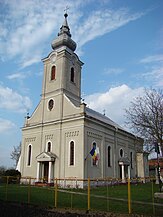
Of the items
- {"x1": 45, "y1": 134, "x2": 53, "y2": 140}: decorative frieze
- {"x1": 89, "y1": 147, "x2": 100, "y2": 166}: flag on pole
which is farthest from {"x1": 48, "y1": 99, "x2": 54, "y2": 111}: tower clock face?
{"x1": 89, "y1": 147, "x2": 100, "y2": 166}: flag on pole

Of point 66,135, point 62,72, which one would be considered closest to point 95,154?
point 66,135

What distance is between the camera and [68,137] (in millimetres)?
28219

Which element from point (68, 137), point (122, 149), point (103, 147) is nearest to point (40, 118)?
point (68, 137)

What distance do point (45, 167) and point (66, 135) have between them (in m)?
5.02

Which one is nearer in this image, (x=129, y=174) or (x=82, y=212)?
(x=82, y=212)

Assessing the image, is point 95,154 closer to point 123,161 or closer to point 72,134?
point 72,134

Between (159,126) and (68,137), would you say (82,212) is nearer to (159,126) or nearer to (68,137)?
(159,126)

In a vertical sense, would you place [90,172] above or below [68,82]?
below

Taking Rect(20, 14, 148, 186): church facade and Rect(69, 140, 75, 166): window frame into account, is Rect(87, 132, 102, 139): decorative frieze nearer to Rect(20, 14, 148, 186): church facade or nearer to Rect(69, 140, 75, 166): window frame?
Rect(20, 14, 148, 186): church facade

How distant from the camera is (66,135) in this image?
28484mm

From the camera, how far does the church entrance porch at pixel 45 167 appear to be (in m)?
27.8

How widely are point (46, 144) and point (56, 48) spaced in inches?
554

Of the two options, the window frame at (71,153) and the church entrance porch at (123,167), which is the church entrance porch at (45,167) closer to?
the window frame at (71,153)

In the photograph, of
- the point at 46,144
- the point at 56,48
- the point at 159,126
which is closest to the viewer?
the point at 159,126
